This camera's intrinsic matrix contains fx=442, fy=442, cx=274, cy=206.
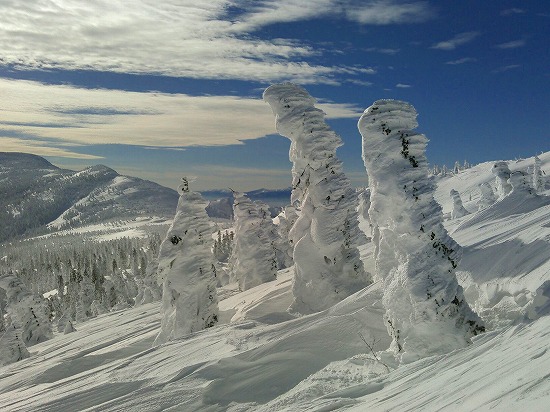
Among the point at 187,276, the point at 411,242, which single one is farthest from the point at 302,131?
the point at 411,242

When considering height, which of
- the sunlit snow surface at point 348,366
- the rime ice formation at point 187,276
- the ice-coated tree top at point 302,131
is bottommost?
the sunlit snow surface at point 348,366

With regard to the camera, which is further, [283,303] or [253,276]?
[253,276]

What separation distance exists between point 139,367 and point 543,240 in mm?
12573

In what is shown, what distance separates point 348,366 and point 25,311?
122ft

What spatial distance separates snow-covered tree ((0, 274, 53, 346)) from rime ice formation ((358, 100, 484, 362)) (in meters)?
35.8

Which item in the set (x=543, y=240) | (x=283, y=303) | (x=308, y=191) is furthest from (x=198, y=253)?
(x=543, y=240)

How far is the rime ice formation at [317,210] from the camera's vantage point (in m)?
20.4

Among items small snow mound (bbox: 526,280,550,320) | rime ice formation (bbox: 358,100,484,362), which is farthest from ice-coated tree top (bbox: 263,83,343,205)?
small snow mound (bbox: 526,280,550,320)

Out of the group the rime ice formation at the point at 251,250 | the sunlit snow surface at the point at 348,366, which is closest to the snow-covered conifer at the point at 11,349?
the sunlit snow surface at the point at 348,366

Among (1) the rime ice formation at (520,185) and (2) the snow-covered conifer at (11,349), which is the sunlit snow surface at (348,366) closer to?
(1) the rime ice formation at (520,185)

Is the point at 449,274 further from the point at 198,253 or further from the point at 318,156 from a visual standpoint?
the point at 198,253

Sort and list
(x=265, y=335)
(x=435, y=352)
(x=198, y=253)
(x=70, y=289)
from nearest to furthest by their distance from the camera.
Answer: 1. (x=435, y=352)
2. (x=265, y=335)
3. (x=198, y=253)
4. (x=70, y=289)

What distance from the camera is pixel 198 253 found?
23.0 m

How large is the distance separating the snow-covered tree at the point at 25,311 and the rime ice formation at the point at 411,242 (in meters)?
35.8
